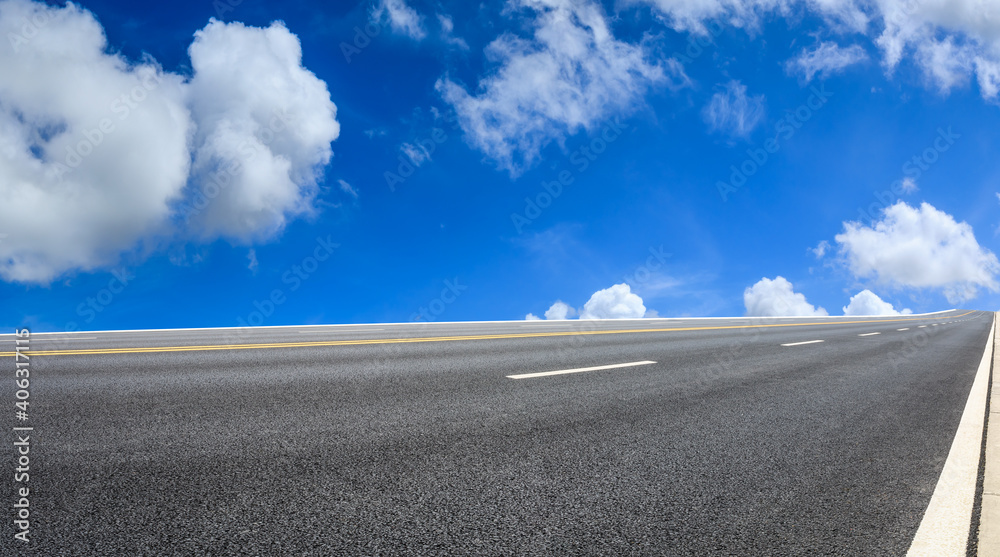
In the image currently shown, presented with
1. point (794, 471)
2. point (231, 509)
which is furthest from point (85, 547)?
point (794, 471)

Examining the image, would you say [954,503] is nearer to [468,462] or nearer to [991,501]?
[991,501]

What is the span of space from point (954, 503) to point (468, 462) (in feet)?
9.08

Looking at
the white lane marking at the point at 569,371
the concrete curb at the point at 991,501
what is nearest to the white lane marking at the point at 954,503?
the concrete curb at the point at 991,501

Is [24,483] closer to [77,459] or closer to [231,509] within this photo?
[77,459]

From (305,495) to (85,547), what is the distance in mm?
856

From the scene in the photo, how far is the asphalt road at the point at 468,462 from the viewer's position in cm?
212

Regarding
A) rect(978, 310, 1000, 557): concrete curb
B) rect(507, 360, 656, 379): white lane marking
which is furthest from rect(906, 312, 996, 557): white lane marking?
rect(507, 360, 656, 379): white lane marking

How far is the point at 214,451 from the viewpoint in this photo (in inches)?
123

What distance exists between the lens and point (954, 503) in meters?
2.69

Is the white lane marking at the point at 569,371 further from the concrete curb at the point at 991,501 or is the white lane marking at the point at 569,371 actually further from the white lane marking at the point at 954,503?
the concrete curb at the point at 991,501

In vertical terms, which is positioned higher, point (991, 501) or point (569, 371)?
point (569, 371)

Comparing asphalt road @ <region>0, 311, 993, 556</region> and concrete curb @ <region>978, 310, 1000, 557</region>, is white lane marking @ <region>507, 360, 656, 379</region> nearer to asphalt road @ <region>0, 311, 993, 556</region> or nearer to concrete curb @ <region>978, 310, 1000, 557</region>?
asphalt road @ <region>0, 311, 993, 556</region>

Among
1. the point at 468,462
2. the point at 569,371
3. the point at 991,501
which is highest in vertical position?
the point at 569,371

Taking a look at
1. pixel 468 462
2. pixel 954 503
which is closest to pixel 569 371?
Result: pixel 468 462
